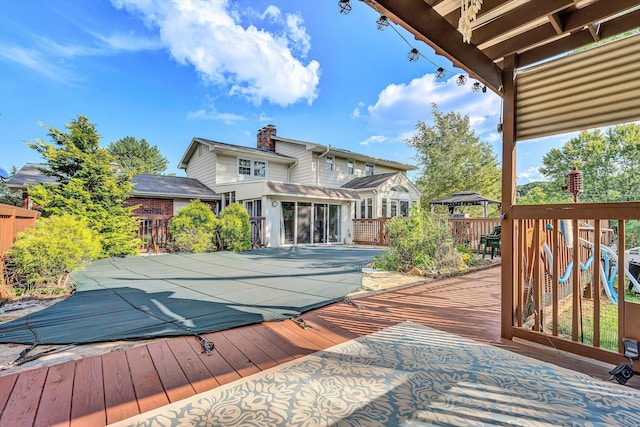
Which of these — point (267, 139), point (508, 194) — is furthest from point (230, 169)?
point (508, 194)

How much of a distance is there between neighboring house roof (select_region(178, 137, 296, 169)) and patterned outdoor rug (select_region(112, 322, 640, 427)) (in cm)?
1204

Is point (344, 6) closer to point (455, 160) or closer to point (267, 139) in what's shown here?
point (267, 139)

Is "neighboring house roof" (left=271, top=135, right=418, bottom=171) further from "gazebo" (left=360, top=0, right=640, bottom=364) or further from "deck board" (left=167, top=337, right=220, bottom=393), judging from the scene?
"deck board" (left=167, top=337, right=220, bottom=393)

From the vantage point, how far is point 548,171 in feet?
58.2

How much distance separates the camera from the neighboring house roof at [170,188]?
11.1 metres

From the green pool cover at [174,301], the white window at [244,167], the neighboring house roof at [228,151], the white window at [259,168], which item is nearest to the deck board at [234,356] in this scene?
the green pool cover at [174,301]

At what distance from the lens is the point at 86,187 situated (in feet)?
26.4

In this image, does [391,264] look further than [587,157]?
No

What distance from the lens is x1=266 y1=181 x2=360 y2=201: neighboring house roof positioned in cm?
1049

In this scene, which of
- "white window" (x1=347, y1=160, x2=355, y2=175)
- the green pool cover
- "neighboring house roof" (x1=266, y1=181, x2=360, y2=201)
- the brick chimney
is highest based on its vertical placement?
the brick chimney

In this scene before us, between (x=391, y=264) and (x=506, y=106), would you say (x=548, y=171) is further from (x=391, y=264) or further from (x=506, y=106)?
(x=506, y=106)

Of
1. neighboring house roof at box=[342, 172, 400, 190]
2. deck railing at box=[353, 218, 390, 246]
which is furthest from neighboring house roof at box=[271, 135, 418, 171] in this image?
deck railing at box=[353, 218, 390, 246]

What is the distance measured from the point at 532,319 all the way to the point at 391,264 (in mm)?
3105

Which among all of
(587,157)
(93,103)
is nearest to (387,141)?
(587,157)
